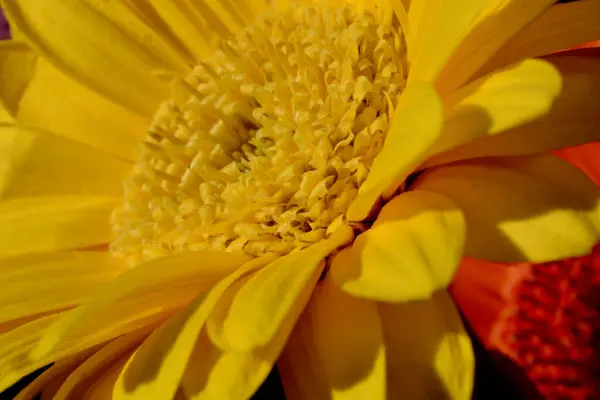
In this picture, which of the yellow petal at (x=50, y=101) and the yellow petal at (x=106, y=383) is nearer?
the yellow petal at (x=106, y=383)

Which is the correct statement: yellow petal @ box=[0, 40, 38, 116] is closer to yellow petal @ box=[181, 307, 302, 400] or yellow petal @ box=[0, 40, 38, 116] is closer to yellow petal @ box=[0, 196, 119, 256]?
yellow petal @ box=[0, 196, 119, 256]

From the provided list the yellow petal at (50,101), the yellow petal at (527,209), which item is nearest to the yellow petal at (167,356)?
the yellow petal at (527,209)

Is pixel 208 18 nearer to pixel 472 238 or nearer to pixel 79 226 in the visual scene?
pixel 79 226

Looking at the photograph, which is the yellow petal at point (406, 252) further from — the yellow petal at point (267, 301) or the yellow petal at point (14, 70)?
the yellow petal at point (14, 70)

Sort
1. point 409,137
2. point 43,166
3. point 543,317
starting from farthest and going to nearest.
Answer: point 43,166
point 543,317
point 409,137

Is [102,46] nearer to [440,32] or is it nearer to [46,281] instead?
→ [46,281]

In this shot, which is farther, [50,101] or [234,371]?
[50,101]

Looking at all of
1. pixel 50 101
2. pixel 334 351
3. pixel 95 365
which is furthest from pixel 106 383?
pixel 50 101
